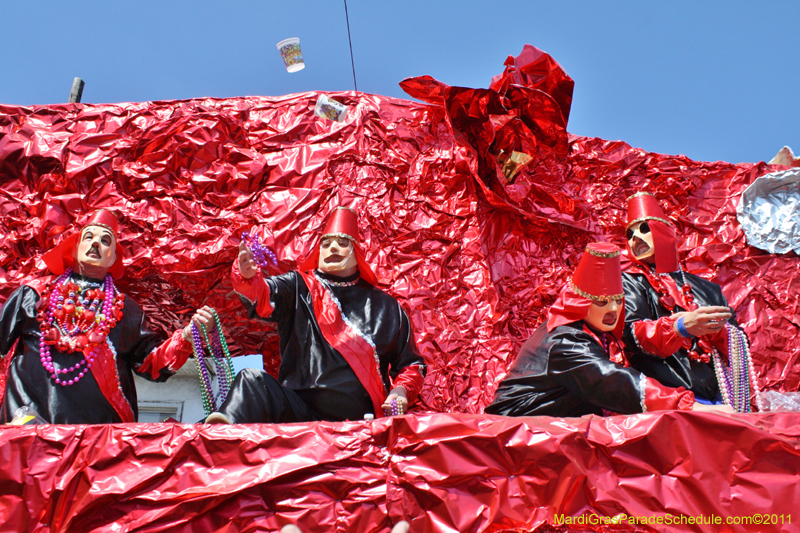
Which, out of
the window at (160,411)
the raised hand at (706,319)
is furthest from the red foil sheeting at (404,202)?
the window at (160,411)

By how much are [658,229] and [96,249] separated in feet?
8.66

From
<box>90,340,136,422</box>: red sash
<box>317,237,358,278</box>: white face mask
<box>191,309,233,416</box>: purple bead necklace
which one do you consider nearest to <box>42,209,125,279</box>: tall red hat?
<box>90,340,136,422</box>: red sash

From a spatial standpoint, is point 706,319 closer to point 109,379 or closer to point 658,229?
point 658,229

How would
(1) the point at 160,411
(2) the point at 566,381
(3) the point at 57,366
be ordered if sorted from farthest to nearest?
(1) the point at 160,411
(3) the point at 57,366
(2) the point at 566,381

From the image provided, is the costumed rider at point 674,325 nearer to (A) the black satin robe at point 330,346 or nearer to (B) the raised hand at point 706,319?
(B) the raised hand at point 706,319

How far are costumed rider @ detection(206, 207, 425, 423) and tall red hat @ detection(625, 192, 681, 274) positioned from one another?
4.29ft

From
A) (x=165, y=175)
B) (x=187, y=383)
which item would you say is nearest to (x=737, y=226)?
(x=165, y=175)

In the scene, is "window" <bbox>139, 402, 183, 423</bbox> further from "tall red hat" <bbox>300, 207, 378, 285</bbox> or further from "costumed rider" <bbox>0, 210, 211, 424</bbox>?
"tall red hat" <bbox>300, 207, 378, 285</bbox>

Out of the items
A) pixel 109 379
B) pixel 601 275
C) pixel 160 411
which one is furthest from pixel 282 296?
pixel 160 411

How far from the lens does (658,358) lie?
3033 millimetres

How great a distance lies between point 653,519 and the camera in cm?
183

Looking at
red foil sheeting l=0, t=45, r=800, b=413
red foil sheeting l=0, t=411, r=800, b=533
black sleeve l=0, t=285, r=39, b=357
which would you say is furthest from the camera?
red foil sheeting l=0, t=45, r=800, b=413

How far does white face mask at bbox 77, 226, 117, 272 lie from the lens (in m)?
3.03

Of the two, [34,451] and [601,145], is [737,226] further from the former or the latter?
[34,451]
